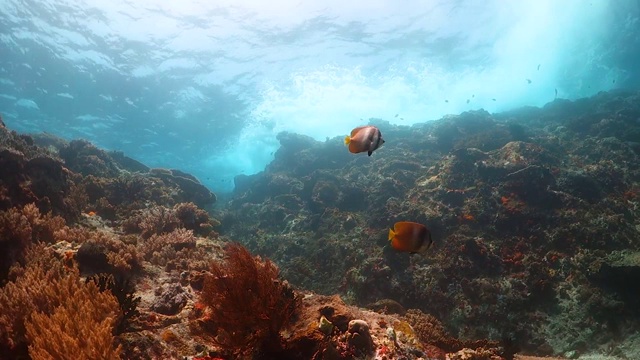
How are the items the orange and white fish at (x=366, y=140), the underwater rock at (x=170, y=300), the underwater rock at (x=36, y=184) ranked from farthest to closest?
1. the underwater rock at (x=36, y=184)
2. the underwater rock at (x=170, y=300)
3. the orange and white fish at (x=366, y=140)

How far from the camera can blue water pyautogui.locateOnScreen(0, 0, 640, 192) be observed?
82.1 feet

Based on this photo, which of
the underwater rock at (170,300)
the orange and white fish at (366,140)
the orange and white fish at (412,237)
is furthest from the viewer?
the underwater rock at (170,300)

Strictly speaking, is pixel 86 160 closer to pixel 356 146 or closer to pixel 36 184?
pixel 36 184

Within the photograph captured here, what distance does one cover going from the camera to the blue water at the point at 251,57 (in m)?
25.0

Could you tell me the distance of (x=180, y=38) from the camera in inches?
1054


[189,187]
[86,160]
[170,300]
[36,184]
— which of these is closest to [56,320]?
[170,300]

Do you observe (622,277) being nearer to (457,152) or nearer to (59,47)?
(457,152)

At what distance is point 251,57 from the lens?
101 ft

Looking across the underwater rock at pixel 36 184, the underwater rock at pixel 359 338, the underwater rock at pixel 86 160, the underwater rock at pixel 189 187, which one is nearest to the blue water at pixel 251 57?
the underwater rock at pixel 189 187

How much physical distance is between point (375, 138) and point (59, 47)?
33242 millimetres

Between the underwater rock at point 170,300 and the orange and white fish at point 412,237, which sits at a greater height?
the orange and white fish at point 412,237

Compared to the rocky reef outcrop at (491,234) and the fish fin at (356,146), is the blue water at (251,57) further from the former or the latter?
the fish fin at (356,146)

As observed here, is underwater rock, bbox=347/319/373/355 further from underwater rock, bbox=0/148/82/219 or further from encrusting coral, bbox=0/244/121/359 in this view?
underwater rock, bbox=0/148/82/219


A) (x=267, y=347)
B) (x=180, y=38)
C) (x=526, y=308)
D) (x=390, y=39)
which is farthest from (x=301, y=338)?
(x=390, y=39)
